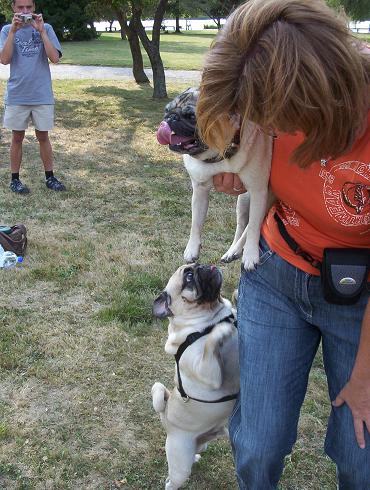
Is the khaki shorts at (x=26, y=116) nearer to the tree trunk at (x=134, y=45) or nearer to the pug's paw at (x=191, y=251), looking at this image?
the pug's paw at (x=191, y=251)

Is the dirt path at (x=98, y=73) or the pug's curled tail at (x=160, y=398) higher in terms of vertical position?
the pug's curled tail at (x=160, y=398)

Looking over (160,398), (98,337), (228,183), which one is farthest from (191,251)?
(98,337)

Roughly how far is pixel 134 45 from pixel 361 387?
44.8 feet

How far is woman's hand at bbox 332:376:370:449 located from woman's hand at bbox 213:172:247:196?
1.00 metres

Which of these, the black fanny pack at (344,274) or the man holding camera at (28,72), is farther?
the man holding camera at (28,72)

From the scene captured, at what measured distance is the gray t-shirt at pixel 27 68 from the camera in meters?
5.78

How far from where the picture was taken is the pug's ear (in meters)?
2.54

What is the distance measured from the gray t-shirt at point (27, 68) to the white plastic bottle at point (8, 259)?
209 cm

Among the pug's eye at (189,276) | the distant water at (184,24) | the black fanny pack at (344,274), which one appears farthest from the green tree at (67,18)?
the black fanny pack at (344,274)

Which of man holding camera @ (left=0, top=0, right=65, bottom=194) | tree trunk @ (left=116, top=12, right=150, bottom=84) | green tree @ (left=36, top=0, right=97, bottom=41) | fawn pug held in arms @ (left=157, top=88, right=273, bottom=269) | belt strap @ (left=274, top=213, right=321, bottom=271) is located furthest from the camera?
green tree @ (left=36, top=0, right=97, bottom=41)

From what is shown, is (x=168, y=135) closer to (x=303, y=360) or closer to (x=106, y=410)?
(x=303, y=360)

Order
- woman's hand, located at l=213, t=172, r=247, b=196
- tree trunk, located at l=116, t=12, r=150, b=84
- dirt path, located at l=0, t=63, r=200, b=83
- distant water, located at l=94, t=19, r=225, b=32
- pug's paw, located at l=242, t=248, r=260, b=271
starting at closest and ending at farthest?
pug's paw, located at l=242, t=248, r=260, b=271
woman's hand, located at l=213, t=172, r=247, b=196
tree trunk, located at l=116, t=12, r=150, b=84
dirt path, located at l=0, t=63, r=200, b=83
distant water, located at l=94, t=19, r=225, b=32

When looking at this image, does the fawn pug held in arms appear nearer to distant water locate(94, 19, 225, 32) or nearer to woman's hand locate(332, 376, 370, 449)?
woman's hand locate(332, 376, 370, 449)

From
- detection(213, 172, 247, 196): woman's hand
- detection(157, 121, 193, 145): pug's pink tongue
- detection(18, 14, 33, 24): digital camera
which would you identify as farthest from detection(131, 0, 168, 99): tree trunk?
detection(157, 121, 193, 145): pug's pink tongue
